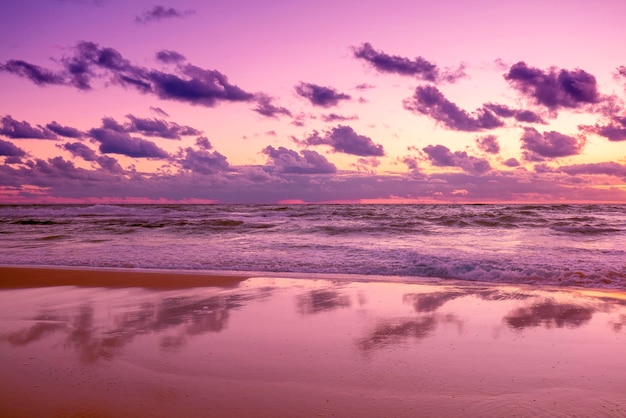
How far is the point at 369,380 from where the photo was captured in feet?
16.4

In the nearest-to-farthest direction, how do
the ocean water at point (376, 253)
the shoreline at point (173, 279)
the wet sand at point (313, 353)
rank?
the wet sand at point (313, 353) < the shoreline at point (173, 279) < the ocean water at point (376, 253)

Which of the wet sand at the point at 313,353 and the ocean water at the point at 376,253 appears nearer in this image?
the wet sand at the point at 313,353

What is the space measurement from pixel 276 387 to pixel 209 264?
10979 millimetres

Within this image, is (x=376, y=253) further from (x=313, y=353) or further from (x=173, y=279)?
(x=313, y=353)

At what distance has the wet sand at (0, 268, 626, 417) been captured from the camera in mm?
4445

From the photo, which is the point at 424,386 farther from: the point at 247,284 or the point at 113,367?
the point at 247,284

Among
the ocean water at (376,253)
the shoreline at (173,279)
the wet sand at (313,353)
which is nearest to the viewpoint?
the wet sand at (313,353)

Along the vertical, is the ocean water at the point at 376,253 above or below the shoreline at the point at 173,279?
above

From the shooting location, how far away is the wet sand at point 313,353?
445 cm

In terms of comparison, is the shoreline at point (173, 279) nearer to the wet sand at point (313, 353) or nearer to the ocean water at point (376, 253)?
the ocean water at point (376, 253)

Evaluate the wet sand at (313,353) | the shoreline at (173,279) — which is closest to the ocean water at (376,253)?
the shoreline at (173,279)

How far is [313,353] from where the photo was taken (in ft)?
19.6

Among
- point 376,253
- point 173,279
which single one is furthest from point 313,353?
point 376,253

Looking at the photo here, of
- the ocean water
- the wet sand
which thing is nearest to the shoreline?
the ocean water
